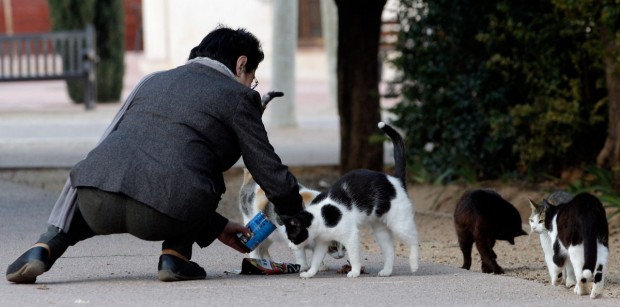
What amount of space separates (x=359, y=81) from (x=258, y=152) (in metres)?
5.77

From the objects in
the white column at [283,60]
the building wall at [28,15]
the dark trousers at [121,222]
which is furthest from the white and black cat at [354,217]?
the building wall at [28,15]

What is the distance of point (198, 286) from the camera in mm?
6422

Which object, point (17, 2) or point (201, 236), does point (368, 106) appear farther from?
point (17, 2)

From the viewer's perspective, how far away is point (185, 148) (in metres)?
6.40

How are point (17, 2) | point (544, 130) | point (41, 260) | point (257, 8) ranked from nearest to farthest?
1. point (41, 260)
2. point (544, 130)
3. point (257, 8)
4. point (17, 2)

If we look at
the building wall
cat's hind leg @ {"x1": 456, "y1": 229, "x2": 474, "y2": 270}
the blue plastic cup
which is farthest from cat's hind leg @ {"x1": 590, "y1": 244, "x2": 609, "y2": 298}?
the building wall

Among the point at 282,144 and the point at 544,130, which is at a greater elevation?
the point at 544,130

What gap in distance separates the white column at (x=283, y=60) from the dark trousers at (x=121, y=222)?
40.2ft

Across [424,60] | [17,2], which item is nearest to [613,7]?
[424,60]

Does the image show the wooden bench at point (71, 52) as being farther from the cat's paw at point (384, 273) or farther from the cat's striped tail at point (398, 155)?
the cat's paw at point (384, 273)

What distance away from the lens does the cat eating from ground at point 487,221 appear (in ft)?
24.3

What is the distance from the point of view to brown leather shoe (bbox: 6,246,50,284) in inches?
248

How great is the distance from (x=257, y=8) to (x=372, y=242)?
22.8 m

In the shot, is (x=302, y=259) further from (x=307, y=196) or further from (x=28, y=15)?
(x=28, y=15)
